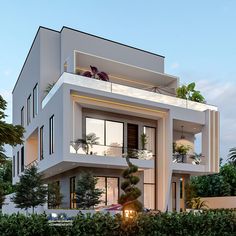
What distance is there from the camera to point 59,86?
1862cm

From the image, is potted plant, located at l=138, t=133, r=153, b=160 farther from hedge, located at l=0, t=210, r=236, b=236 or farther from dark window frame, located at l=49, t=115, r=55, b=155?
hedge, located at l=0, t=210, r=236, b=236

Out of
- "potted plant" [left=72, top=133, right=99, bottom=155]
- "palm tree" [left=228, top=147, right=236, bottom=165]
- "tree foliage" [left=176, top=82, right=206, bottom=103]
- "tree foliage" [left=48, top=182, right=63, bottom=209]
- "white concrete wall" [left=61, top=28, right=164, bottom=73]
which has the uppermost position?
"white concrete wall" [left=61, top=28, right=164, bottom=73]

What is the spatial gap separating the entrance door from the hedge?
342 inches

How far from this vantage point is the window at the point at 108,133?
65.6 ft

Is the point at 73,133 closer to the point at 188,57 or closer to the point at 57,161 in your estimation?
the point at 57,161

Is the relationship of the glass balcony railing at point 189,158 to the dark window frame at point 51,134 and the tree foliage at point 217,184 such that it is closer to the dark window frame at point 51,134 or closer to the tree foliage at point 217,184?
the dark window frame at point 51,134

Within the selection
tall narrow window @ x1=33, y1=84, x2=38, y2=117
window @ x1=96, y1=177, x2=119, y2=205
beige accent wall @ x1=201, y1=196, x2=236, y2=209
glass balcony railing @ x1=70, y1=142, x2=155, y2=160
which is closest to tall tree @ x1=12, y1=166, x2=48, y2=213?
window @ x1=96, y1=177, x2=119, y2=205

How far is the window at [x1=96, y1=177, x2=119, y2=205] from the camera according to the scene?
20.2 m

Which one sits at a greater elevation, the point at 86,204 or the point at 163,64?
the point at 163,64

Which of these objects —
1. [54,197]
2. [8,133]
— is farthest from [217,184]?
[8,133]

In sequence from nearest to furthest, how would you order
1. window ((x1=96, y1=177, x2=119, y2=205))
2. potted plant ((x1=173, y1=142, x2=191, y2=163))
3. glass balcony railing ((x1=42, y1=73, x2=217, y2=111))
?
glass balcony railing ((x1=42, y1=73, x2=217, y2=111)), window ((x1=96, y1=177, x2=119, y2=205)), potted plant ((x1=173, y1=142, x2=191, y2=163))

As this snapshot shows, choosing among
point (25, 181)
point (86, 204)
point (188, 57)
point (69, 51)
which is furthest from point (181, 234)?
point (188, 57)

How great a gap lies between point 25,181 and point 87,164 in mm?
3518

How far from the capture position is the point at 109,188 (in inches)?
808
